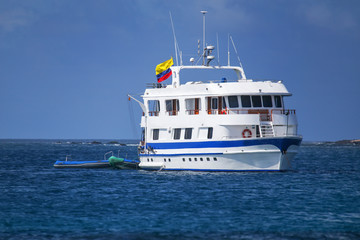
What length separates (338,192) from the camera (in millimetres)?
34344

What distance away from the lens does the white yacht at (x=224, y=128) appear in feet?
133

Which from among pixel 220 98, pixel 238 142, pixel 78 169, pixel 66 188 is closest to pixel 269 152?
pixel 238 142

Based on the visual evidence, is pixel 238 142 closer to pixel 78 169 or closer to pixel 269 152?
pixel 269 152

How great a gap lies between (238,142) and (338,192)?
8.25 m

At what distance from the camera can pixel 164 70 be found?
48.0 metres

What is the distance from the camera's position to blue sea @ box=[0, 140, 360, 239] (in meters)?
23.1

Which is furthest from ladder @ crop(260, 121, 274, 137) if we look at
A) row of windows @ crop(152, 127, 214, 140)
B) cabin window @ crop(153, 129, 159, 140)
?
cabin window @ crop(153, 129, 159, 140)

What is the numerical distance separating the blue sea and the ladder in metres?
2.74

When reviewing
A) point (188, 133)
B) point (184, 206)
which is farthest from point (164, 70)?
point (184, 206)

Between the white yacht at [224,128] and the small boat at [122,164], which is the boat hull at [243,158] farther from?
the small boat at [122,164]

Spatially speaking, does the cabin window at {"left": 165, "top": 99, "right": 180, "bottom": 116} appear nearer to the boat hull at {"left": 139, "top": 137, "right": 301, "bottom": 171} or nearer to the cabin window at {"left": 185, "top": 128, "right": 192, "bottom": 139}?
the cabin window at {"left": 185, "top": 128, "right": 192, "bottom": 139}

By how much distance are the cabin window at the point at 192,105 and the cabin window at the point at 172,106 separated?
3.81 ft

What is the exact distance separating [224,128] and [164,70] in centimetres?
930

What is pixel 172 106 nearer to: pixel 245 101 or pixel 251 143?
pixel 245 101
